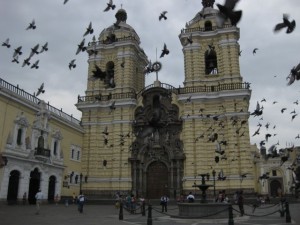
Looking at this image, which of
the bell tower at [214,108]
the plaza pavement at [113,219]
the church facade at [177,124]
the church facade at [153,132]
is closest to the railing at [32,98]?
the church facade at [153,132]

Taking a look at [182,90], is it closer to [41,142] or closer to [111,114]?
[111,114]

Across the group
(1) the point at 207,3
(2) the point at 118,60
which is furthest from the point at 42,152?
(1) the point at 207,3

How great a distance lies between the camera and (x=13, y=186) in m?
25.7

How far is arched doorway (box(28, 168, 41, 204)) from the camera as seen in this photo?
91.3 feet

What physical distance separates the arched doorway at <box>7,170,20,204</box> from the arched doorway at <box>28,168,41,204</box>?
71.7 inches

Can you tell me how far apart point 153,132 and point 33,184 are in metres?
11.6

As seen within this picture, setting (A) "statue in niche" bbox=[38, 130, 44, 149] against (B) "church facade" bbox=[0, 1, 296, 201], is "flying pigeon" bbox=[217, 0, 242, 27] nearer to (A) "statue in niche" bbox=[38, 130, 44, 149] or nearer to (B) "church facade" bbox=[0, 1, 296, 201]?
(B) "church facade" bbox=[0, 1, 296, 201]

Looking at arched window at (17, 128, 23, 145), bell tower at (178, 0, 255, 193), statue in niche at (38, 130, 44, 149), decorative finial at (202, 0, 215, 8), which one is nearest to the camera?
arched window at (17, 128, 23, 145)

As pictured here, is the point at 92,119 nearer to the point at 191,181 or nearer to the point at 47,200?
the point at 47,200

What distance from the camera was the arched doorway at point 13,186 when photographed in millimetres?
25219

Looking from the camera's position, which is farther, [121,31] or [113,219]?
[121,31]

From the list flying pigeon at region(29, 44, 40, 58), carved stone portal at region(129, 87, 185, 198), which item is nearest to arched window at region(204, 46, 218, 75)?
carved stone portal at region(129, 87, 185, 198)

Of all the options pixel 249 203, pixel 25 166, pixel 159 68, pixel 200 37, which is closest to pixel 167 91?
pixel 159 68

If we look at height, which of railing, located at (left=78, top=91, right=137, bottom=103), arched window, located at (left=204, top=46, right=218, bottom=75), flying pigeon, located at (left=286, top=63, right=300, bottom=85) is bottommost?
flying pigeon, located at (left=286, top=63, right=300, bottom=85)
